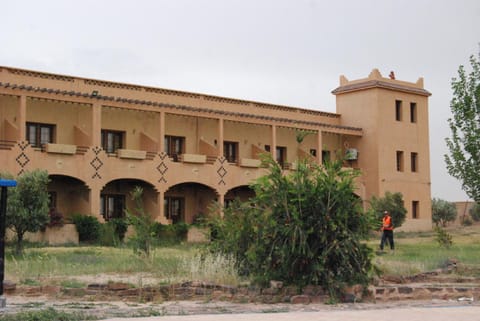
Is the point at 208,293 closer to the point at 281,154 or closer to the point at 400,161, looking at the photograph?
the point at 281,154

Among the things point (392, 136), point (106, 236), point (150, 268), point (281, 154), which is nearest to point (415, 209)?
point (392, 136)

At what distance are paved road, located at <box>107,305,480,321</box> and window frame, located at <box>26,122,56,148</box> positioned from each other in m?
23.8

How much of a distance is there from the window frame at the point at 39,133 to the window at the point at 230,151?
1042cm

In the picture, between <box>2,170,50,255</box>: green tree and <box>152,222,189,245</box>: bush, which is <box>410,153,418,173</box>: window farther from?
<box>2,170,50,255</box>: green tree

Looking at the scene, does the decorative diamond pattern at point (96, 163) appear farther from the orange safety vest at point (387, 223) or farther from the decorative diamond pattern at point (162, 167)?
the orange safety vest at point (387, 223)

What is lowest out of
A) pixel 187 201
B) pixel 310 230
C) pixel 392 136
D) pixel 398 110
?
pixel 310 230

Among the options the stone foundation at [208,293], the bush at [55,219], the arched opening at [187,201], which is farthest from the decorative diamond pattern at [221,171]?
the stone foundation at [208,293]

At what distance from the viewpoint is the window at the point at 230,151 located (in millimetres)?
42156

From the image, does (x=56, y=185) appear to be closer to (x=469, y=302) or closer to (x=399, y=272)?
(x=399, y=272)

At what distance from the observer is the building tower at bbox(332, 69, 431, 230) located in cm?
4525

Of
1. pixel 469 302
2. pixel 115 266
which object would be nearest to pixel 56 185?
pixel 115 266

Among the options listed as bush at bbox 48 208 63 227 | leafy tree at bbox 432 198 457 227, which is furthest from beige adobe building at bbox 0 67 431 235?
leafy tree at bbox 432 198 457 227

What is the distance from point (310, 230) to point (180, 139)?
83.8 feet

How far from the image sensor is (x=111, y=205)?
36938mm
